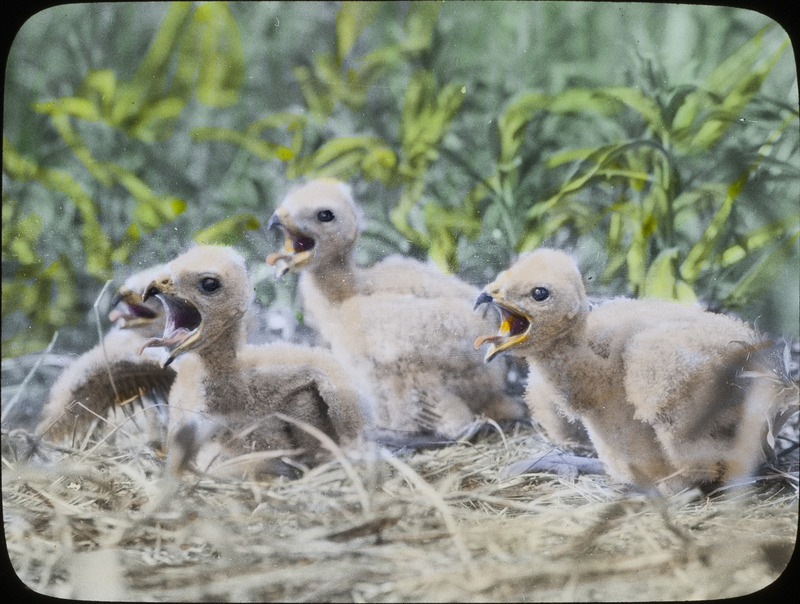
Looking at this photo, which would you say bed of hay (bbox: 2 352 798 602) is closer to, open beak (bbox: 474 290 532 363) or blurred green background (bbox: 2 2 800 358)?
open beak (bbox: 474 290 532 363)

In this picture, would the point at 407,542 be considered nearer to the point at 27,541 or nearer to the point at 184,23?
the point at 27,541

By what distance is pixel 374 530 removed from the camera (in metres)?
1.36

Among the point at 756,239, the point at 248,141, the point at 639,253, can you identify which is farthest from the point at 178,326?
the point at 756,239

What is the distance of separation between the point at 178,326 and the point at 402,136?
48 centimetres

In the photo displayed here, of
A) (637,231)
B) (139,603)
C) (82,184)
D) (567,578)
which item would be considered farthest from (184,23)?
(567,578)

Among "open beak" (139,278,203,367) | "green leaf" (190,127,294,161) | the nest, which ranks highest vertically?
"green leaf" (190,127,294,161)

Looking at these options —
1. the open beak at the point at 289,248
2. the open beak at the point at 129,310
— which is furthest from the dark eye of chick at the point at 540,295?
Answer: the open beak at the point at 129,310

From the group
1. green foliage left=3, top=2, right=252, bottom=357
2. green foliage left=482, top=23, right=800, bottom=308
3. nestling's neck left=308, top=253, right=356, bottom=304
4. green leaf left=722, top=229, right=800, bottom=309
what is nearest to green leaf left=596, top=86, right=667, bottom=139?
green foliage left=482, top=23, right=800, bottom=308

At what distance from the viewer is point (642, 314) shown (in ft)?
4.54

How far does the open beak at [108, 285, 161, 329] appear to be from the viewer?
4.50 ft

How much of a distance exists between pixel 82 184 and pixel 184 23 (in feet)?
1.00

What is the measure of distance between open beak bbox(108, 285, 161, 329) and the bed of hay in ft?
0.49

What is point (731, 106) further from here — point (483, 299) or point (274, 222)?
point (274, 222)

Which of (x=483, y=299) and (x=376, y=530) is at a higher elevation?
(x=483, y=299)
